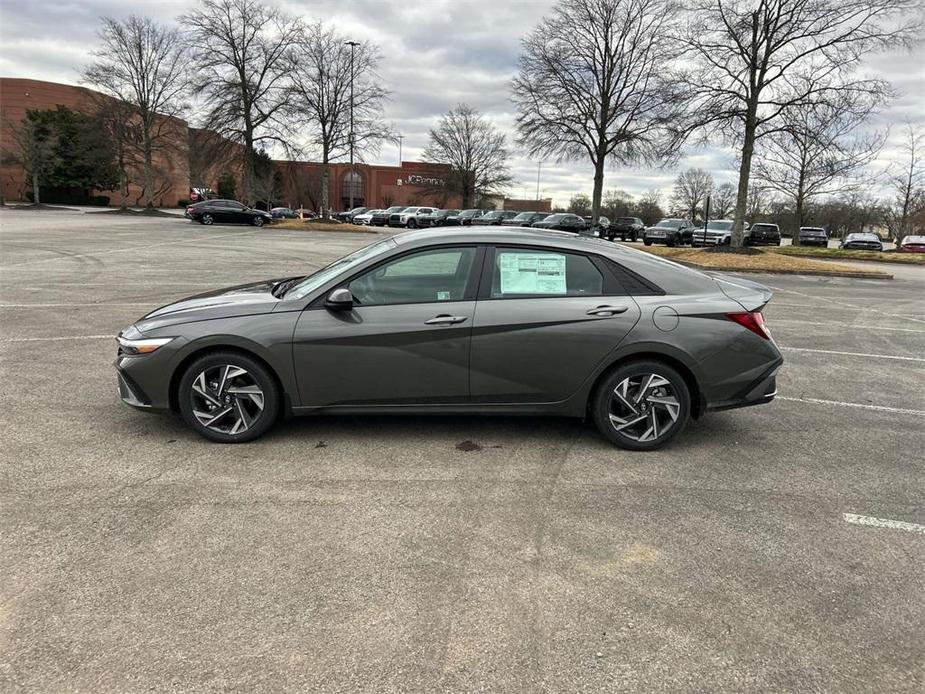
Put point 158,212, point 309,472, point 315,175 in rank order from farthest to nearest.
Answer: point 315,175 → point 158,212 → point 309,472

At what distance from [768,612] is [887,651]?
0.43m

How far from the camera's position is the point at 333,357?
4098mm

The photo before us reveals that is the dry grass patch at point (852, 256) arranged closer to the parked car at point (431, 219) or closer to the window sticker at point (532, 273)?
the parked car at point (431, 219)

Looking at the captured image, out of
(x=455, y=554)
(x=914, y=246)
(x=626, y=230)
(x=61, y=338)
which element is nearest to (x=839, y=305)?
(x=455, y=554)

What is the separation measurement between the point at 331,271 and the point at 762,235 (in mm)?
40041

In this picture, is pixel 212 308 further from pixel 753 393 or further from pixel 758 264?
pixel 758 264

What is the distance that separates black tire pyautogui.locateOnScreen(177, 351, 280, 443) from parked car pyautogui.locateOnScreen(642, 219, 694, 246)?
3454 centimetres

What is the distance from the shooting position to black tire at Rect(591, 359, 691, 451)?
423cm

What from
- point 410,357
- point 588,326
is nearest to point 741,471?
point 588,326

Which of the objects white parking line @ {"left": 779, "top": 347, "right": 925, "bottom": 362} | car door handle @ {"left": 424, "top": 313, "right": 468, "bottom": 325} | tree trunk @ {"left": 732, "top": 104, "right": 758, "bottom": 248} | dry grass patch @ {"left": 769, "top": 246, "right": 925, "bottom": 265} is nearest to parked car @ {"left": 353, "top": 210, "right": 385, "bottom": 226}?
dry grass patch @ {"left": 769, "top": 246, "right": 925, "bottom": 265}

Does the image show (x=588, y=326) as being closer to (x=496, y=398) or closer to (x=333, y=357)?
(x=496, y=398)

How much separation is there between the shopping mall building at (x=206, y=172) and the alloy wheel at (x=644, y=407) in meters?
39.5

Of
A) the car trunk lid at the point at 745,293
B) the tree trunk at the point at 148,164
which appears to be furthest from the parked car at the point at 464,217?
the car trunk lid at the point at 745,293

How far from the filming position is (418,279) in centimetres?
429
